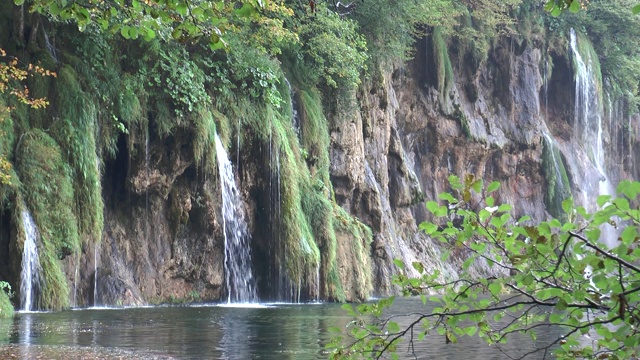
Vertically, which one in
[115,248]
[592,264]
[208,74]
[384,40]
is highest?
[384,40]

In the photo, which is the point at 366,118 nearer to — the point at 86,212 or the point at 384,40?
the point at 384,40

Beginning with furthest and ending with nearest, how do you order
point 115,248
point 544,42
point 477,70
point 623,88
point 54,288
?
1. point 623,88
2. point 544,42
3. point 477,70
4. point 115,248
5. point 54,288

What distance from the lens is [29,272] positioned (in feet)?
59.7

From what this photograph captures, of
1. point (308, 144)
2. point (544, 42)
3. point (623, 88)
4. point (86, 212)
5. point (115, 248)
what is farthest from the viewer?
point (623, 88)

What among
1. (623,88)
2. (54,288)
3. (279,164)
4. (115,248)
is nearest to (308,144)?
(279,164)

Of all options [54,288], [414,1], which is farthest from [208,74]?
[414,1]

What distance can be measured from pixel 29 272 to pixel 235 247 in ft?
25.9

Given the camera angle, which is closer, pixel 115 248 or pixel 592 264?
pixel 592 264

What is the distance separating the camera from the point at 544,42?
47688mm

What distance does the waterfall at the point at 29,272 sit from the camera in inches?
715

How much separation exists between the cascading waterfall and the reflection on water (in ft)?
110

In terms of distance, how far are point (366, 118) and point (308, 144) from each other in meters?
5.65

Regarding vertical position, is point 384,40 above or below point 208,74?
above

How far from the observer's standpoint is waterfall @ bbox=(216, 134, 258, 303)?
24875 mm
